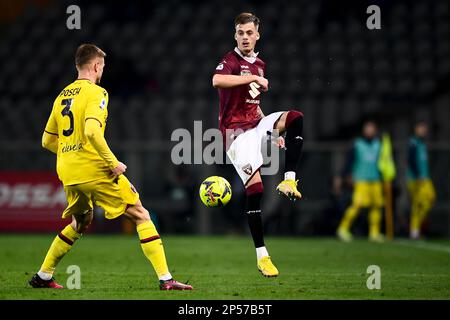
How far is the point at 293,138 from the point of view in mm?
8180

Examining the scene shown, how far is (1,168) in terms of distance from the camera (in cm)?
1811

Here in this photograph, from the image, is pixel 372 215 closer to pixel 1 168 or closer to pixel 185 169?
pixel 185 169

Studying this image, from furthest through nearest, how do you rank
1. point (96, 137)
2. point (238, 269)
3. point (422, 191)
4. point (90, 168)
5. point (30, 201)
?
1. point (30, 201)
2. point (422, 191)
3. point (238, 269)
4. point (90, 168)
5. point (96, 137)

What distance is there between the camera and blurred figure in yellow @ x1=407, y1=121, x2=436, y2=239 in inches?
654

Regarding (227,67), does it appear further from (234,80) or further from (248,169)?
(248,169)

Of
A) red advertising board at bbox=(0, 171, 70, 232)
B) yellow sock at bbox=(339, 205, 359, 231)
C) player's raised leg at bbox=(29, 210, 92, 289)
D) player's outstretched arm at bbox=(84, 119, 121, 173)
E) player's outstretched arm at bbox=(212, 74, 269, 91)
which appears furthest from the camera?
red advertising board at bbox=(0, 171, 70, 232)

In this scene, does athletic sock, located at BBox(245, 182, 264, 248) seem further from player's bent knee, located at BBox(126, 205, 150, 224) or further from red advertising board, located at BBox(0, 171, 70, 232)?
red advertising board, located at BBox(0, 171, 70, 232)

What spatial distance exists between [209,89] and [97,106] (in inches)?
549

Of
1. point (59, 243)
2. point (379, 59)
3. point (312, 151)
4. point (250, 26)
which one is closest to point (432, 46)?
point (379, 59)

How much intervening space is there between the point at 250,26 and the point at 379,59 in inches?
523

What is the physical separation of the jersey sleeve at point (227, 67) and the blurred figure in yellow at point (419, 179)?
9205 millimetres

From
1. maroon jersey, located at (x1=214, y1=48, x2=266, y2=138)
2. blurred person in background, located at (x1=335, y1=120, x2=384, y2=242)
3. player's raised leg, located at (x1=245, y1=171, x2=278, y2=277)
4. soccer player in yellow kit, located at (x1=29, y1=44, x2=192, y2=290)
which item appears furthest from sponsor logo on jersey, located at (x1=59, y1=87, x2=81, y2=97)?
blurred person in background, located at (x1=335, y1=120, x2=384, y2=242)

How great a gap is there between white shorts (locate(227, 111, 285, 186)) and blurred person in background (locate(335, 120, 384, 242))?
27.2 feet

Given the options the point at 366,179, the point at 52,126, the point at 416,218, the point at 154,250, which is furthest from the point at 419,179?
the point at 52,126
